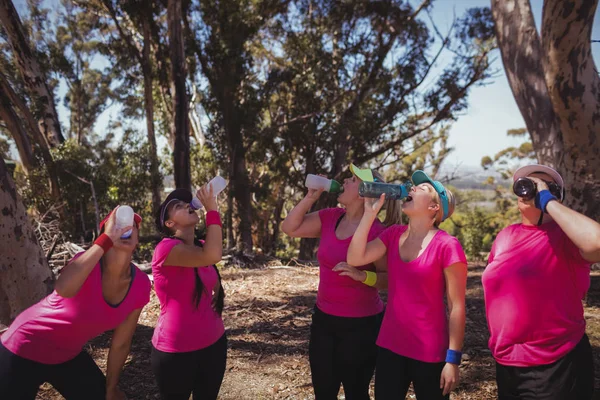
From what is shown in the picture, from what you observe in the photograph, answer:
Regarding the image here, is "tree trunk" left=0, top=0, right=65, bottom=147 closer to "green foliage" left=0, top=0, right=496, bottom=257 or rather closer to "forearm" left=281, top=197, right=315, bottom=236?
"green foliage" left=0, top=0, right=496, bottom=257

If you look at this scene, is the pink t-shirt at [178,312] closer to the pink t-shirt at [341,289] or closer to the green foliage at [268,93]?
the pink t-shirt at [341,289]

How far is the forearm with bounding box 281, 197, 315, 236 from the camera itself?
2863mm

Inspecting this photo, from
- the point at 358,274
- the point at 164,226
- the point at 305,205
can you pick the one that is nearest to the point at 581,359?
the point at 358,274

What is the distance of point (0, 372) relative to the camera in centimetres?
198

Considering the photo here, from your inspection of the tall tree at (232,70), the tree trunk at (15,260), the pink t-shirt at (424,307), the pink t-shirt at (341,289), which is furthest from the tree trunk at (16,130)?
the pink t-shirt at (424,307)

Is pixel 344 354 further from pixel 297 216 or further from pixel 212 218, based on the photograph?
pixel 212 218

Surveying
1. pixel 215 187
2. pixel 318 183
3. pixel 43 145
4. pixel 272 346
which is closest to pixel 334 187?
pixel 318 183

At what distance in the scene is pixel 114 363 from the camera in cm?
227

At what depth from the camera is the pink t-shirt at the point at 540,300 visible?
6.63ft

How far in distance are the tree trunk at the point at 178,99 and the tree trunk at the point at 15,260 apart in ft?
25.6

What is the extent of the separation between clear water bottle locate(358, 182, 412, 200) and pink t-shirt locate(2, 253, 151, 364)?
4.47 feet

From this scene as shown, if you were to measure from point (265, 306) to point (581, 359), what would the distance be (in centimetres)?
433

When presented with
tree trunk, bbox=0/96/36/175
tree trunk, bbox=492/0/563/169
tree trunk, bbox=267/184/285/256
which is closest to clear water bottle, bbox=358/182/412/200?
tree trunk, bbox=492/0/563/169

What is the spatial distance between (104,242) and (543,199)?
6.37 feet
